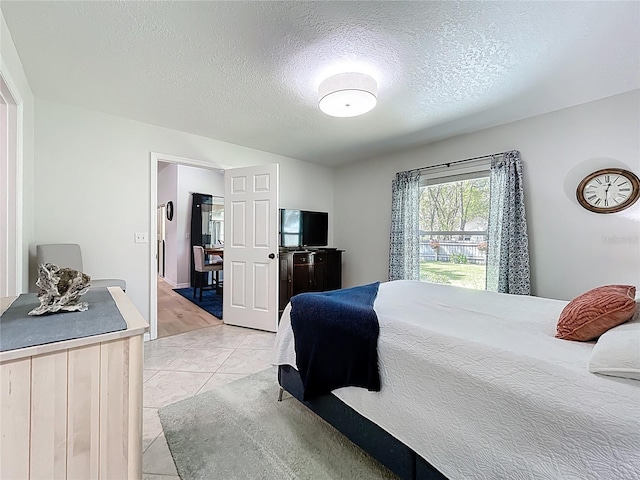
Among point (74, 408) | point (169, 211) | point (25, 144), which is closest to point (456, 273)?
point (74, 408)

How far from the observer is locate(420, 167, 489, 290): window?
3.30m

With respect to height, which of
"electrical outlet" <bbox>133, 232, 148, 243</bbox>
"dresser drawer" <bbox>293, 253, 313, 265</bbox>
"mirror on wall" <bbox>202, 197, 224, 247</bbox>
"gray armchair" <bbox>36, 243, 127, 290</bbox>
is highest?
"mirror on wall" <bbox>202, 197, 224, 247</bbox>

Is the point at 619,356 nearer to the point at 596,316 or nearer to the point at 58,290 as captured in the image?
the point at 596,316

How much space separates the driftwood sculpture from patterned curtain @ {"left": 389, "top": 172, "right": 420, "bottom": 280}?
11.3ft

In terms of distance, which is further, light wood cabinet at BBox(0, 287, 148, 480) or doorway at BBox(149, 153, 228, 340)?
doorway at BBox(149, 153, 228, 340)

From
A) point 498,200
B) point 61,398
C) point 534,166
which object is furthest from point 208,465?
point 534,166

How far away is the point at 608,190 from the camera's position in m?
2.44

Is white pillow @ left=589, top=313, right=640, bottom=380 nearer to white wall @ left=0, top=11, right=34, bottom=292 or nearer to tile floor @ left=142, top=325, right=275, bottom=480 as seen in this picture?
tile floor @ left=142, top=325, right=275, bottom=480

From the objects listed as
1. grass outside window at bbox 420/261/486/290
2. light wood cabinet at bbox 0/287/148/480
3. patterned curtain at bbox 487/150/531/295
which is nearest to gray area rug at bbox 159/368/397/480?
light wood cabinet at bbox 0/287/148/480

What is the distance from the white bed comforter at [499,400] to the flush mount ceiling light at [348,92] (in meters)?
1.55

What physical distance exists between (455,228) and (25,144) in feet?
14.2

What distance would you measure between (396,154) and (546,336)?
3.35 meters

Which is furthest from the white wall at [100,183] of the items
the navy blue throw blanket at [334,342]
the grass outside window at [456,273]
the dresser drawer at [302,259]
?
the grass outside window at [456,273]

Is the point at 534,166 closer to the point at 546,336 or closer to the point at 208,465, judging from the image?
the point at 546,336
